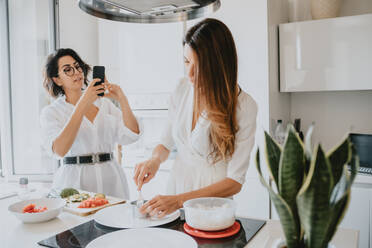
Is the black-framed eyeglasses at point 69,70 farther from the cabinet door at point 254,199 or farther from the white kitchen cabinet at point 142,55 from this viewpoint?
the cabinet door at point 254,199

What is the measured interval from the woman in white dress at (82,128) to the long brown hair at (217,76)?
654mm

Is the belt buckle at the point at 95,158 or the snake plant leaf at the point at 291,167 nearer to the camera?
the snake plant leaf at the point at 291,167

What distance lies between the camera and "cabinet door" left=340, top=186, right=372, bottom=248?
2.04m

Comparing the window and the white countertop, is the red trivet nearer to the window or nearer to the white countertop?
the white countertop

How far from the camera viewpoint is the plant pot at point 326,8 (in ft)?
7.63

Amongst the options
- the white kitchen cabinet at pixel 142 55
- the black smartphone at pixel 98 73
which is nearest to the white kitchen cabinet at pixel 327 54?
the white kitchen cabinet at pixel 142 55

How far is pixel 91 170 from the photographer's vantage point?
5.88ft

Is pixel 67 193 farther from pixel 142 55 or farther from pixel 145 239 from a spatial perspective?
pixel 142 55

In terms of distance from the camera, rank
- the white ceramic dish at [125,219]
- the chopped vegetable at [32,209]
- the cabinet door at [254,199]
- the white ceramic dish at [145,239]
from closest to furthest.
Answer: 1. the white ceramic dish at [145,239]
2. the white ceramic dish at [125,219]
3. the chopped vegetable at [32,209]
4. the cabinet door at [254,199]

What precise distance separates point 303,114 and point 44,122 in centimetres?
195

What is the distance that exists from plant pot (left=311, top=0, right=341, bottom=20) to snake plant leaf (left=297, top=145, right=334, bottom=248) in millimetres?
2127

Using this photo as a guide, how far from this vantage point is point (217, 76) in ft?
4.40

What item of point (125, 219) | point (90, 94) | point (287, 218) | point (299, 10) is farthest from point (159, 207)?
point (299, 10)

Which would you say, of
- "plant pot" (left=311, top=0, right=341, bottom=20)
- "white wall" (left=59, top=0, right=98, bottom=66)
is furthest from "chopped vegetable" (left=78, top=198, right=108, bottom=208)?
"plant pot" (left=311, top=0, right=341, bottom=20)
